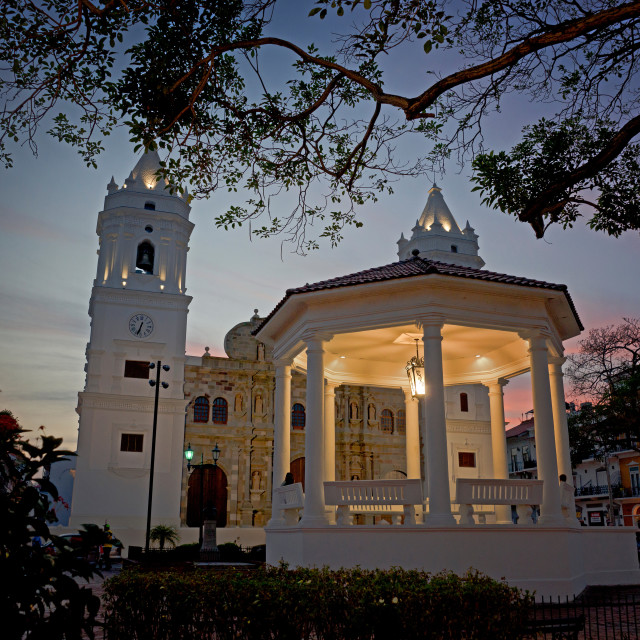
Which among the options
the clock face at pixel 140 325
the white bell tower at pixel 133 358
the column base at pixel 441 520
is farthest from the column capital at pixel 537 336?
the clock face at pixel 140 325

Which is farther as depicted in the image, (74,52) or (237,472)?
(237,472)

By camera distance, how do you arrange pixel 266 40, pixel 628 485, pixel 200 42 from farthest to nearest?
pixel 628 485, pixel 200 42, pixel 266 40

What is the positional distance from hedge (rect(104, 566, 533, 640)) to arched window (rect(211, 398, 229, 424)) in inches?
1380

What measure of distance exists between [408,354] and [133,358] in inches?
928

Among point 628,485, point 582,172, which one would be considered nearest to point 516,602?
point 582,172

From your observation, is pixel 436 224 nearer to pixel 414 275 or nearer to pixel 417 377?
pixel 417 377

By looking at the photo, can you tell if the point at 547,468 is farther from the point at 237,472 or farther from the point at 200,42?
the point at 237,472

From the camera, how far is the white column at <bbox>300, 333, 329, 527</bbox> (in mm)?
14102

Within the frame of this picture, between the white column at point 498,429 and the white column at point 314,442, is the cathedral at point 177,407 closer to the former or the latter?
the white column at point 498,429

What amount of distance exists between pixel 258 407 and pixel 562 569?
30734 millimetres

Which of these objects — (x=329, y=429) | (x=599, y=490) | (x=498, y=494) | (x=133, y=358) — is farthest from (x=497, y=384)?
(x=599, y=490)

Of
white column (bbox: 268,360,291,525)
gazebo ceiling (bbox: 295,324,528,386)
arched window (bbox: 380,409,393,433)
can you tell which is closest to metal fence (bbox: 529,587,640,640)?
gazebo ceiling (bbox: 295,324,528,386)

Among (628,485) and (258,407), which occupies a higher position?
(258,407)

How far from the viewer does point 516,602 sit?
251 inches
